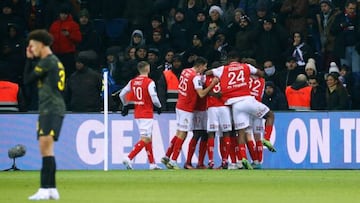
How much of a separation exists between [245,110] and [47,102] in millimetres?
11206

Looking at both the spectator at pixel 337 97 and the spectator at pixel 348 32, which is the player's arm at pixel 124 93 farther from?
the spectator at pixel 348 32

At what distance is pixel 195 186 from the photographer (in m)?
20.4

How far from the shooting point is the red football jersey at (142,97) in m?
27.2

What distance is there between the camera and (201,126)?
1094 inches

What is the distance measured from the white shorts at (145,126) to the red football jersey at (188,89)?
740 mm

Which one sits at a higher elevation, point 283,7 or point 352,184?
point 283,7

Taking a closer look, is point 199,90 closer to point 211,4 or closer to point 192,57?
point 192,57

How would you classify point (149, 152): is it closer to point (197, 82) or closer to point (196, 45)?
point (197, 82)

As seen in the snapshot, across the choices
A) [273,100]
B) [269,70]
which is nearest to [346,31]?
[269,70]

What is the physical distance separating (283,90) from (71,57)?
5489 millimetres

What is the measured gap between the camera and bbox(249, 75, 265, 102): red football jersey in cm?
2722

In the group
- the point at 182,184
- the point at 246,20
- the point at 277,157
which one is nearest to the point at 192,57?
the point at 246,20

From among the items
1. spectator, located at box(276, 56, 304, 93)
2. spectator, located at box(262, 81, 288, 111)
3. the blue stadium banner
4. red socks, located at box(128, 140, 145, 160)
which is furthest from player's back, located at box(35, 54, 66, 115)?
spectator, located at box(276, 56, 304, 93)

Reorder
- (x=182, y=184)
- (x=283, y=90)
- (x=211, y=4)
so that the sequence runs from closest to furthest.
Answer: (x=182, y=184) → (x=283, y=90) → (x=211, y=4)
